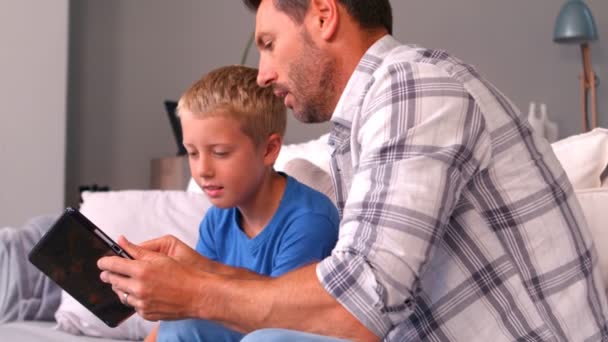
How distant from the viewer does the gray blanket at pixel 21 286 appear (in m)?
2.09

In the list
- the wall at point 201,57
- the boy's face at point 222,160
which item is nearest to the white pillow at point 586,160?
the boy's face at point 222,160

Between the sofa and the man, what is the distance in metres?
0.60

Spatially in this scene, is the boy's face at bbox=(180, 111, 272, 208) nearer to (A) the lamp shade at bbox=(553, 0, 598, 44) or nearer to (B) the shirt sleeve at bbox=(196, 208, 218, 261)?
(B) the shirt sleeve at bbox=(196, 208, 218, 261)

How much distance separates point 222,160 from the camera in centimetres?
154

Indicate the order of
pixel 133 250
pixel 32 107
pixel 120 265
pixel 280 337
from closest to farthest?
pixel 280 337 < pixel 120 265 < pixel 133 250 < pixel 32 107

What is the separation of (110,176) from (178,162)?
0.57m

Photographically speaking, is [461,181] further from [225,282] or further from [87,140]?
[87,140]

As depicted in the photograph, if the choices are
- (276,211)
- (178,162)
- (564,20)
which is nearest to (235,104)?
(276,211)

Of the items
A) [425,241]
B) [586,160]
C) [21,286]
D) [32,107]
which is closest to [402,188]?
[425,241]

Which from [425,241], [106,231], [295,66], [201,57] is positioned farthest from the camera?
[201,57]

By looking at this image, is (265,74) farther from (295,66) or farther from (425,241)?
(425,241)

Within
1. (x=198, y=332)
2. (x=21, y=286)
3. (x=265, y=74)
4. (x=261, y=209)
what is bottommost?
(x=21, y=286)

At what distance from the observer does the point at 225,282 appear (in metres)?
1.03

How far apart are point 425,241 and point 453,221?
12cm
